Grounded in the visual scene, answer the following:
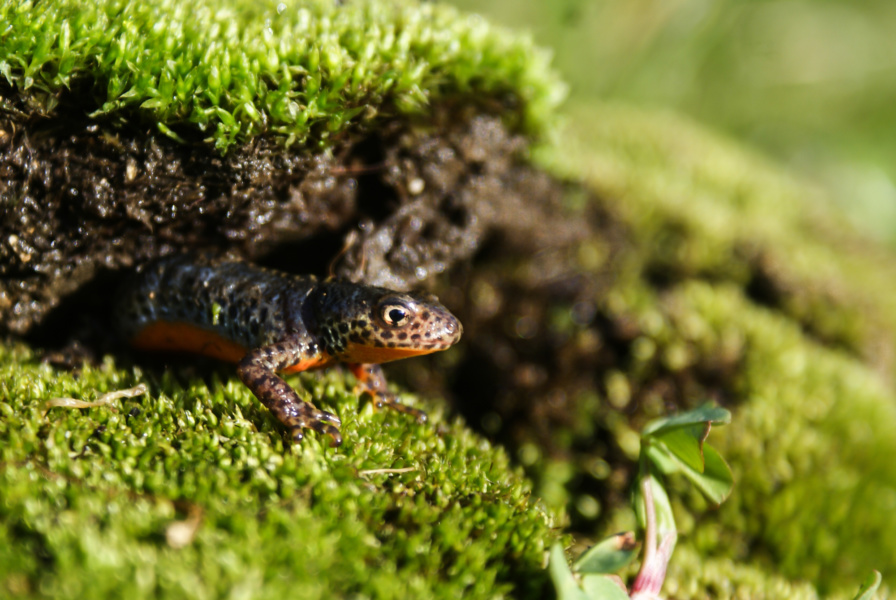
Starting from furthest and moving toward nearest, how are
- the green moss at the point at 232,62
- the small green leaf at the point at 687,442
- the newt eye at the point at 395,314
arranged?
the newt eye at the point at 395,314
the green moss at the point at 232,62
the small green leaf at the point at 687,442

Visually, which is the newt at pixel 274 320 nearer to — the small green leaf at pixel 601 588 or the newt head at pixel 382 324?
the newt head at pixel 382 324

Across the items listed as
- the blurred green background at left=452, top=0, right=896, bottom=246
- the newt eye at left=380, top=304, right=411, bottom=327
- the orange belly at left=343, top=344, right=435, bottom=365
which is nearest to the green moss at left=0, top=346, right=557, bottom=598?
the orange belly at left=343, top=344, right=435, bottom=365

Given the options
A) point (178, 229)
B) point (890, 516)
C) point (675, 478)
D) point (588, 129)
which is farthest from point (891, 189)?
point (178, 229)

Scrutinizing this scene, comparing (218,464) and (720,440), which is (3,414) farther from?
(720,440)

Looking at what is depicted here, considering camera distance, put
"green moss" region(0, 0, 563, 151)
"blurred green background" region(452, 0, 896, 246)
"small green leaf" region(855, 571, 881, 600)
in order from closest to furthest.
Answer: "small green leaf" region(855, 571, 881, 600) → "green moss" region(0, 0, 563, 151) → "blurred green background" region(452, 0, 896, 246)

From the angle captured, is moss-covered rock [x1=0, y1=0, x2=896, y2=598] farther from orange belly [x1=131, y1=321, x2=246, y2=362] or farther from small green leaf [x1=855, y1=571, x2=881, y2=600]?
small green leaf [x1=855, y1=571, x2=881, y2=600]

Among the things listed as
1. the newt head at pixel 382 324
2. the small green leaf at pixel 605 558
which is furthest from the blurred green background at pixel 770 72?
the small green leaf at pixel 605 558
